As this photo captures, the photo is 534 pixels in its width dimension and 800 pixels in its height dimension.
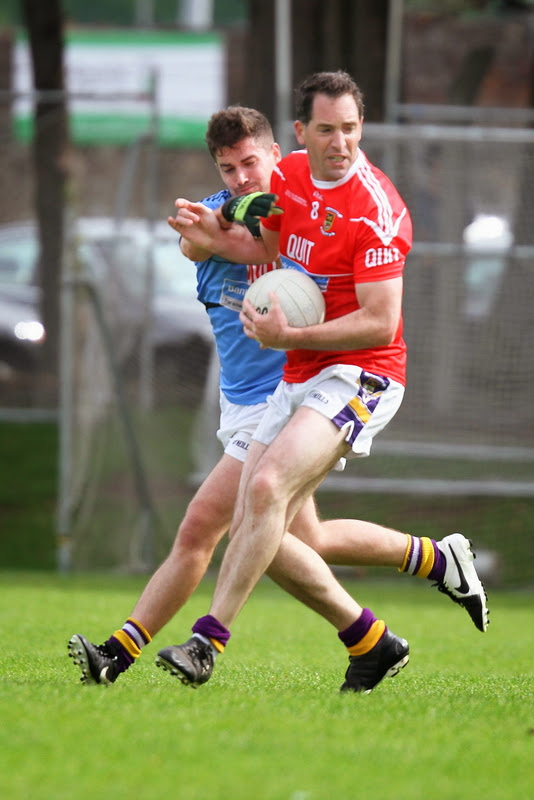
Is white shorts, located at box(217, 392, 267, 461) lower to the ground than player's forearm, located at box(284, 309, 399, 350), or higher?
lower

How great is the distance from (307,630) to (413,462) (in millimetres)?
3797

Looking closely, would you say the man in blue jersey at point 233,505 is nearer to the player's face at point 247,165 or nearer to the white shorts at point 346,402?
the player's face at point 247,165

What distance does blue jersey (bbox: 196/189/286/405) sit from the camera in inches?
239

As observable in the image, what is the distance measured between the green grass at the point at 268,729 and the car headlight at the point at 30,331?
28.9 feet

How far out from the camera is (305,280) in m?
5.39

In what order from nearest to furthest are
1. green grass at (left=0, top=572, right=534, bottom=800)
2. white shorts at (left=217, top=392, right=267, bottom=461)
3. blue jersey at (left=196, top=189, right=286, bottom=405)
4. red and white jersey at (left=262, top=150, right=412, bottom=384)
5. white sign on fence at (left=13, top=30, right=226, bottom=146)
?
green grass at (left=0, top=572, right=534, bottom=800)
red and white jersey at (left=262, top=150, right=412, bottom=384)
white shorts at (left=217, top=392, right=267, bottom=461)
blue jersey at (left=196, top=189, right=286, bottom=405)
white sign on fence at (left=13, top=30, right=226, bottom=146)

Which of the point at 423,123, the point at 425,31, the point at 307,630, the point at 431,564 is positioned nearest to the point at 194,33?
the point at 425,31

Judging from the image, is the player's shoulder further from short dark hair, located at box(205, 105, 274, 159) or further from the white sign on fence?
the white sign on fence

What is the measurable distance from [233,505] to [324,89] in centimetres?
172

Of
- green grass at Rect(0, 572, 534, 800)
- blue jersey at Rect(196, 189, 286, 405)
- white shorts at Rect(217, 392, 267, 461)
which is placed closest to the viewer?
green grass at Rect(0, 572, 534, 800)

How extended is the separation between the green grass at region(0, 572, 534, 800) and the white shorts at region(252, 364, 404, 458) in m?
1.01

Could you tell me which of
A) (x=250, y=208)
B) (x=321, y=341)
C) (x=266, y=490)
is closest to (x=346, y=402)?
(x=321, y=341)

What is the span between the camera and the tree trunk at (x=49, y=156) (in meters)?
14.5

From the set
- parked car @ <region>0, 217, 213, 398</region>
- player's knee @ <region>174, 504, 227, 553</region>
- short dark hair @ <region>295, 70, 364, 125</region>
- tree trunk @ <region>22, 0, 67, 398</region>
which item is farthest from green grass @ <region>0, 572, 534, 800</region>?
tree trunk @ <region>22, 0, 67, 398</region>
